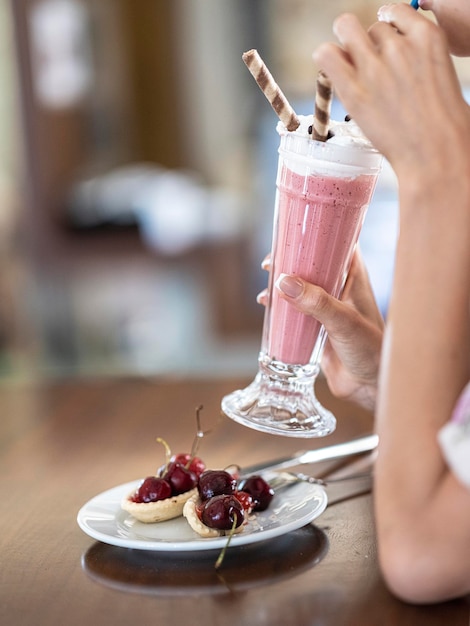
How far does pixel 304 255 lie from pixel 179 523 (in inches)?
12.4

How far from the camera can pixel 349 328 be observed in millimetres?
971

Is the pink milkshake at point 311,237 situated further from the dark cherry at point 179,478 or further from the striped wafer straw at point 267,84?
the dark cherry at point 179,478

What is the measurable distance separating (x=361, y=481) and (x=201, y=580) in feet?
1.06

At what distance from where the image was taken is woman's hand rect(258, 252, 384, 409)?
0.93 metres

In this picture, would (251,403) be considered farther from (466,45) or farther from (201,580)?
(466,45)

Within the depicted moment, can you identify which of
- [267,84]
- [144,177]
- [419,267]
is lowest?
[144,177]

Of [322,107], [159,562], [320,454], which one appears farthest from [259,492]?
[322,107]

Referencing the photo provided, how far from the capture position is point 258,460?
1.11 metres

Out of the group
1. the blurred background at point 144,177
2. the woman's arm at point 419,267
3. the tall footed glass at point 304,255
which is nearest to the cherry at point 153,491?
the tall footed glass at point 304,255

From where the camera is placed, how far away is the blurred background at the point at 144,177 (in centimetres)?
380

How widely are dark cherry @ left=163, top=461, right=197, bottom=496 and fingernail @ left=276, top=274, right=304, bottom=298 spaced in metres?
0.21

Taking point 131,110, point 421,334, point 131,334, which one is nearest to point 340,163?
point 421,334

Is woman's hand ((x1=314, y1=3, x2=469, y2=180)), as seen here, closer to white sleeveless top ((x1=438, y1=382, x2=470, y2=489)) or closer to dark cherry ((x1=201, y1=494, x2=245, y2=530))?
white sleeveless top ((x1=438, y1=382, x2=470, y2=489))

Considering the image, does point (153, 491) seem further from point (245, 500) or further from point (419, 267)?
point (419, 267)
